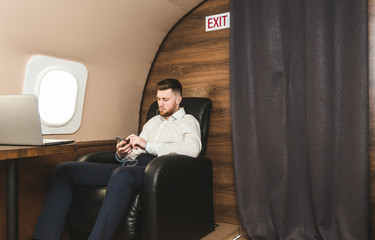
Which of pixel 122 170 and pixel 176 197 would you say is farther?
pixel 176 197

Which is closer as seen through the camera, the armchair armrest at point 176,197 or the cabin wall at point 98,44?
the armchair armrest at point 176,197

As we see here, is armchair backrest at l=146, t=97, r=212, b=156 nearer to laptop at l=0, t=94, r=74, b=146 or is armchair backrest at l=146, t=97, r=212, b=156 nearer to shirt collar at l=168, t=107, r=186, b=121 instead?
shirt collar at l=168, t=107, r=186, b=121

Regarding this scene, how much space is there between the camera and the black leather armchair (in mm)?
1917

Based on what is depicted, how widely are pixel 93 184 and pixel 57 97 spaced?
787 millimetres

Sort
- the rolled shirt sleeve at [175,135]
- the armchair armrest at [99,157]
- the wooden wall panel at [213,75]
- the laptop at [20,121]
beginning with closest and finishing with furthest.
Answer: the laptop at [20,121]
the rolled shirt sleeve at [175,135]
the armchair armrest at [99,157]
the wooden wall panel at [213,75]

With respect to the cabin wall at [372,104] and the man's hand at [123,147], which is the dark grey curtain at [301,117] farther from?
the man's hand at [123,147]

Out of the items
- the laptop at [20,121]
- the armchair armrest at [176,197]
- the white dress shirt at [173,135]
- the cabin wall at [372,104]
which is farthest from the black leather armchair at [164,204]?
the cabin wall at [372,104]

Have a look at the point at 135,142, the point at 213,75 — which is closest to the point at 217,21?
the point at 213,75

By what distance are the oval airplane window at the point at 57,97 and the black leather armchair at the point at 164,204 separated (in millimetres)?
404

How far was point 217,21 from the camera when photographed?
115 inches

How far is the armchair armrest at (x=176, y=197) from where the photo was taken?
1.91 metres

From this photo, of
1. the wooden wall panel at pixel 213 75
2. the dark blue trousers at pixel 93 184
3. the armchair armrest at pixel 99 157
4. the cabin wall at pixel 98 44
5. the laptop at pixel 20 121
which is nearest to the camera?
the laptop at pixel 20 121

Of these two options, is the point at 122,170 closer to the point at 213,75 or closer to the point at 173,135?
the point at 173,135

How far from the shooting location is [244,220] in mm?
2566
